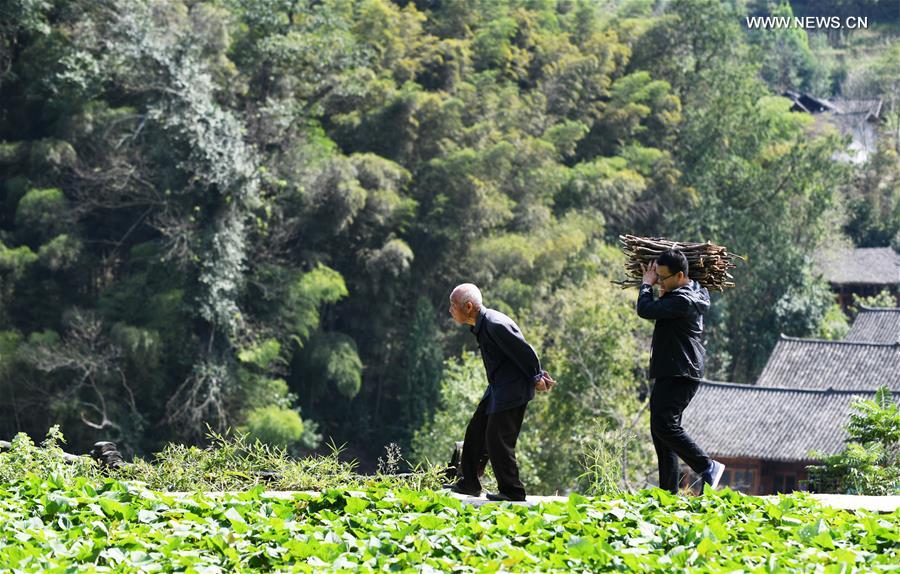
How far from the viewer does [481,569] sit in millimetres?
5320

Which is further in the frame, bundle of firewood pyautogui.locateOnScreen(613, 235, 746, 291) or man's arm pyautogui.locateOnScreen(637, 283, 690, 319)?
bundle of firewood pyautogui.locateOnScreen(613, 235, 746, 291)

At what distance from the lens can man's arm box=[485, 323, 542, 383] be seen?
717cm

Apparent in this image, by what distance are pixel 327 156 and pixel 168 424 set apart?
7.30m

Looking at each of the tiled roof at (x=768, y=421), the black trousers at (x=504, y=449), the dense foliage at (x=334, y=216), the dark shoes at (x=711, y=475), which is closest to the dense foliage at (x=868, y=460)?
the dark shoes at (x=711, y=475)

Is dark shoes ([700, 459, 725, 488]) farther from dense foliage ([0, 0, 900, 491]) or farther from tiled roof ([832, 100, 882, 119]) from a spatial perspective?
tiled roof ([832, 100, 882, 119])

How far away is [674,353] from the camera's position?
7320 millimetres

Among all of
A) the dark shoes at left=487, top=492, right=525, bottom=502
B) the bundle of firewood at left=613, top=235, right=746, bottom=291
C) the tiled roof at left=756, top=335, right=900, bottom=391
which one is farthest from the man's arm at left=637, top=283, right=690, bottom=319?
the tiled roof at left=756, top=335, right=900, bottom=391

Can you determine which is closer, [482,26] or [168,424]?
[168,424]

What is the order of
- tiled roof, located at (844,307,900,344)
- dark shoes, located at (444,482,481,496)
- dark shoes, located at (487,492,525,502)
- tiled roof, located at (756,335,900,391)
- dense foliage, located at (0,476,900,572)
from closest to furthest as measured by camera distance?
dense foliage, located at (0,476,900,572) < dark shoes, located at (487,492,525,502) < dark shoes, located at (444,482,481,496) < tiled roof, located at (756,335,900,391) < tiled roof, located at (844,307,900,344)

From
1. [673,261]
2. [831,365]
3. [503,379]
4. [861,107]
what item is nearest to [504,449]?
[503,379]

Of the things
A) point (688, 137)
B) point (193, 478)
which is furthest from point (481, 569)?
point (688, 137)

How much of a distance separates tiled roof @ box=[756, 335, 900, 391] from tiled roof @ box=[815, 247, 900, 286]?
1283 cm

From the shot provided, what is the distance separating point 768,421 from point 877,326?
11078mm

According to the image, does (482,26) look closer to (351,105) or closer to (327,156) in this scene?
(351,105)
